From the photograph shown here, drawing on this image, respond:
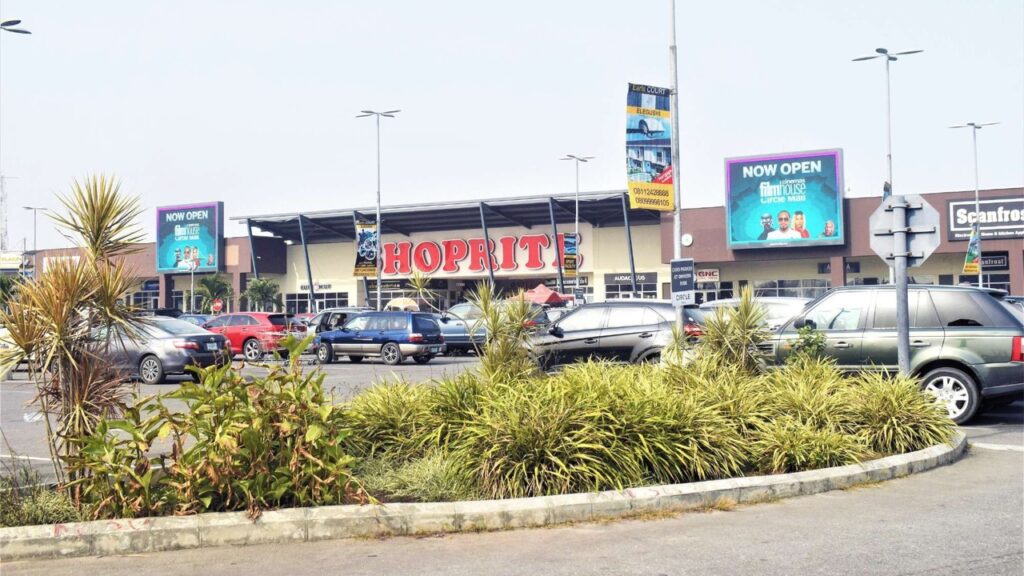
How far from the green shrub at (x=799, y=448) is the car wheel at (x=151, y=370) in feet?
52.5

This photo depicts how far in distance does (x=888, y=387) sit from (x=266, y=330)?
23633 millimetres

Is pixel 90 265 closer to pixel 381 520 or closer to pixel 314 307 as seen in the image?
pixel 381 520

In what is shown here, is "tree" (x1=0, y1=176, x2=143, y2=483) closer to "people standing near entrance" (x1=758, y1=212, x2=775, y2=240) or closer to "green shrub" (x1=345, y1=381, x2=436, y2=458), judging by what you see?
"green shrub" (x1=345, y1=381, x2=436, y2=458)

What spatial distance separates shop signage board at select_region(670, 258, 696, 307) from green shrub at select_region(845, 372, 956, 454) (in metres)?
4.68

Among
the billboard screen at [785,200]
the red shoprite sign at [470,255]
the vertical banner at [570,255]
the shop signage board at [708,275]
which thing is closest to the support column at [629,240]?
the shop signage board at [708,275]

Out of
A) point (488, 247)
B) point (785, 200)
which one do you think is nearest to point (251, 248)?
point (488, 247)

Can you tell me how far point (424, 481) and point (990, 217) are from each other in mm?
47156

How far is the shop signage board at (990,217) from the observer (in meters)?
47.3

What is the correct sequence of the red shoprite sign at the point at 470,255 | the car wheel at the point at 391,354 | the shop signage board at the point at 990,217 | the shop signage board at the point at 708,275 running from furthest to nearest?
the red shoprite sign at the point at 470,255 → the shop signage board at the point at 708,275 → the shop signage board at the point at 990,217 → the car wheel at the point at 391,354

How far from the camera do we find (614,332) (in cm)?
1641

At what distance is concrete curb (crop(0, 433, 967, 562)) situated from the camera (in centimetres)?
619

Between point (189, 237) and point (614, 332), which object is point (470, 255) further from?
point (614, 332)

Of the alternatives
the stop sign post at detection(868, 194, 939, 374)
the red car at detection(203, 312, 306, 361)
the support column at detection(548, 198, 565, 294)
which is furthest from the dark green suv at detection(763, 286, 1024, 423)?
the support column at detection(548, 198, 565, 294)

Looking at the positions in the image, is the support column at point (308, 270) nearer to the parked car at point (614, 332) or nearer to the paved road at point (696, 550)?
the parked car at point (614, 332)
